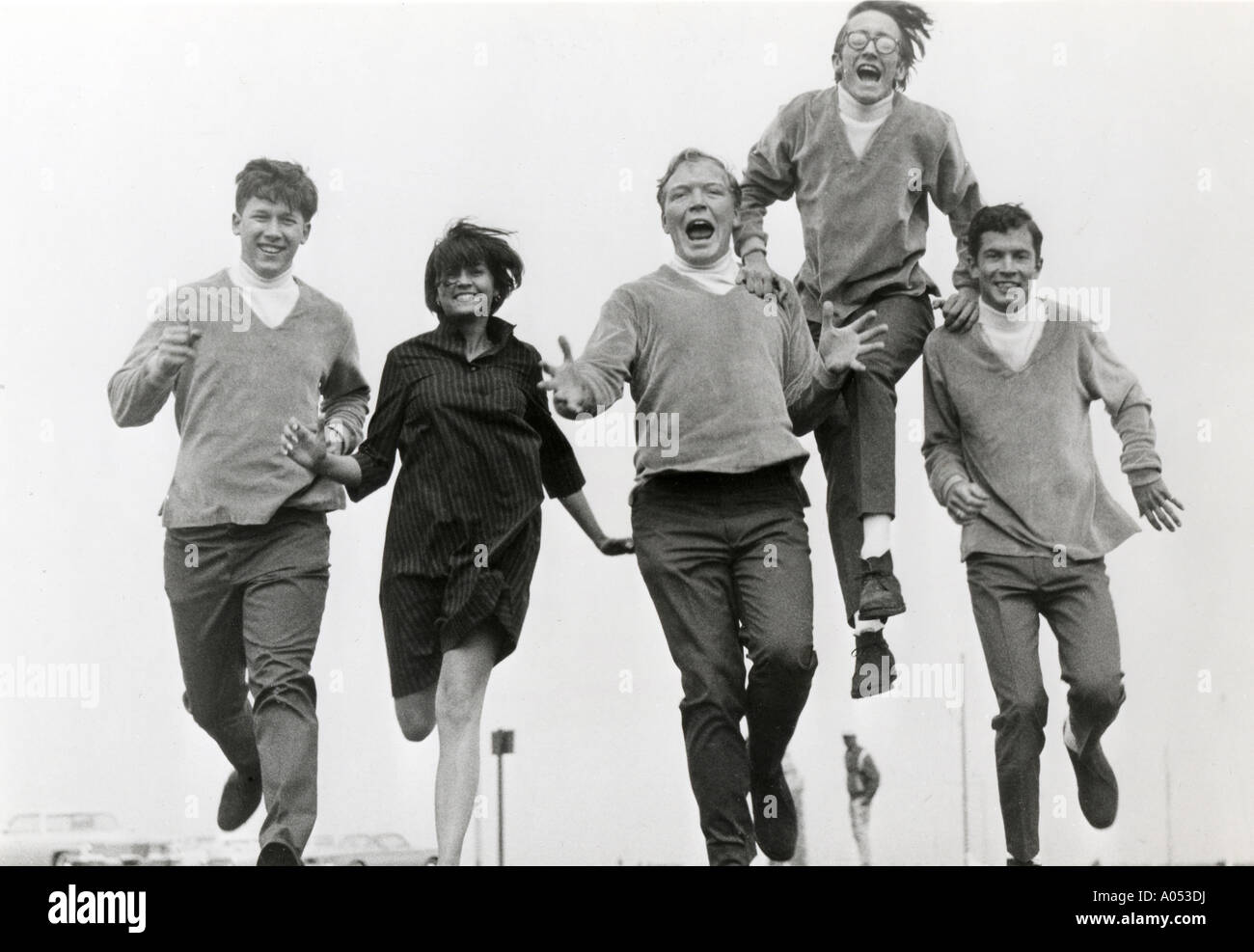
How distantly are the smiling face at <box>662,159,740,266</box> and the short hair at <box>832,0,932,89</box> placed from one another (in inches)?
25.9

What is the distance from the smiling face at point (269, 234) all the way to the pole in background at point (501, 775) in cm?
165

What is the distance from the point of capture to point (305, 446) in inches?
243

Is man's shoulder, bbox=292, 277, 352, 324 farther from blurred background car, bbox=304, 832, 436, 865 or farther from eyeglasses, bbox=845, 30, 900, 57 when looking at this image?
eyeglasses, bbox=845, 30, 900, 57

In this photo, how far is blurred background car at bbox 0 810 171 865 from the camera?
625cm

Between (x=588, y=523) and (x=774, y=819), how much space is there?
1094mm

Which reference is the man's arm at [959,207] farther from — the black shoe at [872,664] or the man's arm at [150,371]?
the man's arm at [150,371]

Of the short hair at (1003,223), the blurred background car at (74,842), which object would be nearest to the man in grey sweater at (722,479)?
the short hair at (1003,223)

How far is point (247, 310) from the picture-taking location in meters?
6.34

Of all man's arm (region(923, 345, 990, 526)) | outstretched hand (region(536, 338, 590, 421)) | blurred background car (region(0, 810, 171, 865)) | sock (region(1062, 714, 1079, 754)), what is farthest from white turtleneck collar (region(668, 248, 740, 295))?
blurred background car (region(0, 810, 171, 865))

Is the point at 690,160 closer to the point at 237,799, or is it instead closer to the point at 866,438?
the point at 866,438

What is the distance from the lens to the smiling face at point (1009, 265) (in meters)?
6.40

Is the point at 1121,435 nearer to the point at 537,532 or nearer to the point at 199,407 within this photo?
the point at 537,532
